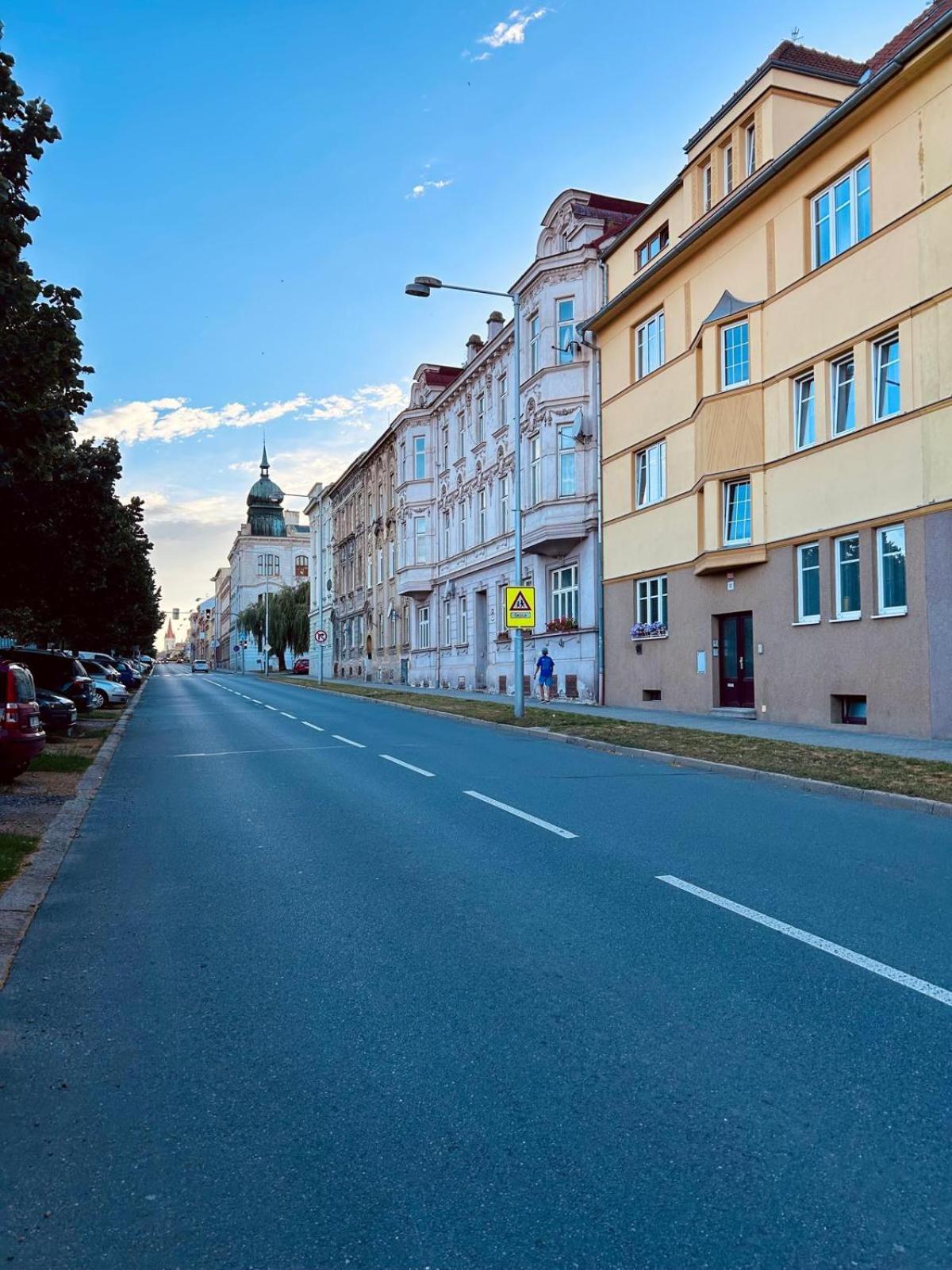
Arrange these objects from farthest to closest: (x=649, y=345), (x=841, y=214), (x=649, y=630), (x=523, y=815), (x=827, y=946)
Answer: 1. (x=649, y=345)
2. (x=649, y=630)
3. (x=841, y=214)
4. (x=523, y=815)
5. (x=827, y=946)

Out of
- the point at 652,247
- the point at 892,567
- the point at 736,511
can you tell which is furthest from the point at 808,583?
the point at 652,247

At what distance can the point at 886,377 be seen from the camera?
17859 millimetres

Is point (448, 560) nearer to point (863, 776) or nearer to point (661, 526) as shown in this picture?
point (661, 526)

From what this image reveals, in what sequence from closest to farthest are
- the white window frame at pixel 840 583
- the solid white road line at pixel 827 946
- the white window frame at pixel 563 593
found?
the solid white road line at pixel 827 946
the white window frame at pixel 840 583
the white window frame at pixel 563 593

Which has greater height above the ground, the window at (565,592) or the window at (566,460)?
the window at (566,460)

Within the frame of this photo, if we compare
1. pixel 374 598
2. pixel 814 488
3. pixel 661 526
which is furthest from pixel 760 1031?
pixel 374 598

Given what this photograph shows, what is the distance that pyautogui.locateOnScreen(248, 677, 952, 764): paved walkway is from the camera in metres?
14.8

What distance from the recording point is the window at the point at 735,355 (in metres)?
21.8

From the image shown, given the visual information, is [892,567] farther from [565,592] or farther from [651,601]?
[565,592]

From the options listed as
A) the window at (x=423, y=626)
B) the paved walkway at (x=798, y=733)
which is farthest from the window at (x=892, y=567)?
the window at (x=423, y=626)

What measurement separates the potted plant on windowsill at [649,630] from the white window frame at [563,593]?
3934 mm

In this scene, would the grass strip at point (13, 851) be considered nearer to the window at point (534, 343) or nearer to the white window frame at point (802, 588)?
the white window frame at point (802, 588)

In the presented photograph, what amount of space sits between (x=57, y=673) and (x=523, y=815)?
17.4 metres

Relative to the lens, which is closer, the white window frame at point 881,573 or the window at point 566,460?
the white window frame at point 881,573
